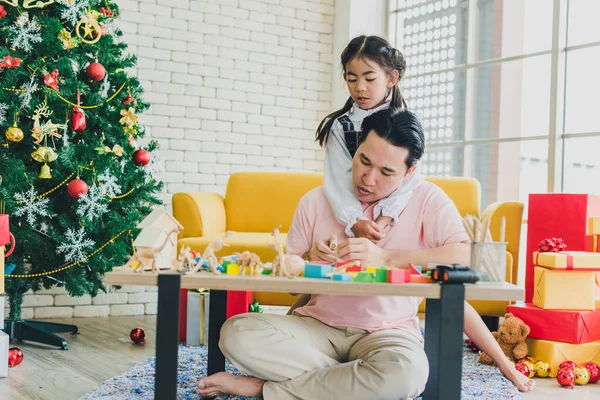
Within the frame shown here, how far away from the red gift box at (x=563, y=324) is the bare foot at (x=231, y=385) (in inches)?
59.1

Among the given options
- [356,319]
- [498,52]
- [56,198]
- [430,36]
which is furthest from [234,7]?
[356,319]

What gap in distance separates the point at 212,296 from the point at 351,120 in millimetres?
700

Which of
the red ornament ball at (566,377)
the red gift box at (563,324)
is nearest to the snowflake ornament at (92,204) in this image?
the red gift box at (563,324)

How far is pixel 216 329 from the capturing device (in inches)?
87.0

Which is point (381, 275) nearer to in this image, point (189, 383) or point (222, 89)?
point (189, 383)

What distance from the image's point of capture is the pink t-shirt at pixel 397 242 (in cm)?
197

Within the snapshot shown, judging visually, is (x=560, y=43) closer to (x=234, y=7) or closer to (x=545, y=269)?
(x=545, y=269)

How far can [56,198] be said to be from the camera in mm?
3324

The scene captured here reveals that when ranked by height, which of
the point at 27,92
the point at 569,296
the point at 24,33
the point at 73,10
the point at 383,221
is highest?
the point at 73,10

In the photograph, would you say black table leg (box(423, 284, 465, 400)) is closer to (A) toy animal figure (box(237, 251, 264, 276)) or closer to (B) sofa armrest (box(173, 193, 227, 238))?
(A) toy animal figure (box(237, 251, 264, 276))

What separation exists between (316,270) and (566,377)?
152cm

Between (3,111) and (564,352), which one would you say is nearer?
(564,352)

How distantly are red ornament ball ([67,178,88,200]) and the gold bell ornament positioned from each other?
4.0 inches

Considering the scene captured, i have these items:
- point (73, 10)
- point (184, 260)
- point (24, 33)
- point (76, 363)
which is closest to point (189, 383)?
point (76, 363)
